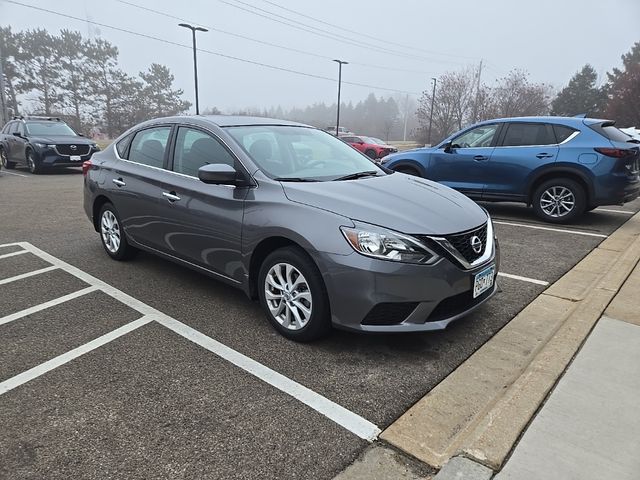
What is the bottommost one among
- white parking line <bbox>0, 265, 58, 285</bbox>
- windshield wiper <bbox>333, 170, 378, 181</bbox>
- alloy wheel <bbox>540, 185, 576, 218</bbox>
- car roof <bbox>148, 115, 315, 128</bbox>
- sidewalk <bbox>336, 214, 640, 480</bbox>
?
white parking line <bbox>0, 265, 58, 285</bbox>

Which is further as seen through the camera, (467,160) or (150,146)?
(467,160)

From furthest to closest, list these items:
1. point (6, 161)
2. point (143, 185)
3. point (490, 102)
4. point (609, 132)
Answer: point (490, 102) < point (6, 161) < point (609, 132) < point (143, 185)

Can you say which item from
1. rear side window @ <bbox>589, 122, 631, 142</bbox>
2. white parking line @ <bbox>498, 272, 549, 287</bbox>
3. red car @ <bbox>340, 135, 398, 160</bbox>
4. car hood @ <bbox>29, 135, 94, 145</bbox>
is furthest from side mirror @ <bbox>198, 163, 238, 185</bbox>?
red car @ <bbox>340, 135, 398, 160</bbox>

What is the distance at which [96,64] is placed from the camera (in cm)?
4884

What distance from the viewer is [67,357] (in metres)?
3.16

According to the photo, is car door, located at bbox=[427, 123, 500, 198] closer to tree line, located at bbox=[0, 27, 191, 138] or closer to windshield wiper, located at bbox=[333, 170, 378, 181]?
windshield wiper, located at bbox=[333, 170, 378, 181]

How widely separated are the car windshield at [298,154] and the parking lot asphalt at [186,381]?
120cm

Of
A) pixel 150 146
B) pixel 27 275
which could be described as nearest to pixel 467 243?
pixel 150 146

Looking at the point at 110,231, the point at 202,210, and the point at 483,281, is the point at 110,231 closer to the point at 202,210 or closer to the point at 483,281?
the point at 202,210

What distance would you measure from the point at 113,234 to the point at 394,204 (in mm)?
3344

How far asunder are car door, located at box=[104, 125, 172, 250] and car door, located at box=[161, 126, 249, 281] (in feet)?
0.46

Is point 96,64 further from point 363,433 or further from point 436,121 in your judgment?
point 363,433

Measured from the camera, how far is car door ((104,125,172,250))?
4.40 metres

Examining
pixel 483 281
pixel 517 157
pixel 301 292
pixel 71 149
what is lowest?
pixel 301 292
